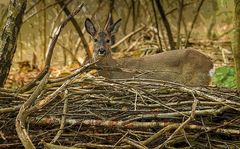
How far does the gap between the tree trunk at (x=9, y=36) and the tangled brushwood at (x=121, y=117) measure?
2.61ft

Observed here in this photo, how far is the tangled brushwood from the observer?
13.0ft

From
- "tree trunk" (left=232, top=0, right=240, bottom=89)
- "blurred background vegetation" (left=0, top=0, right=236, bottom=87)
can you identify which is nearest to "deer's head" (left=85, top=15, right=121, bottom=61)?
"blurred background vegetation" (left=0, top=0, right=236, bottom=87)

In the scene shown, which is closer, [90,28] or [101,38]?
[101,38]

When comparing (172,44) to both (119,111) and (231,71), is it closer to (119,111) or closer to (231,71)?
(231,71)

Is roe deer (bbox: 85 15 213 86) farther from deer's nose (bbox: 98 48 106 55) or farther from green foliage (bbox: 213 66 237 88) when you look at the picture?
green foliage (bbox: 213 66 237 88)

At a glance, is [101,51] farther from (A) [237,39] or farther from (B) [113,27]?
(A) [237,39]

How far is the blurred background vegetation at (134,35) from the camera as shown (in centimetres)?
1148

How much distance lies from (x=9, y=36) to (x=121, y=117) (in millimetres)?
1622

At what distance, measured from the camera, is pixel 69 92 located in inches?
177

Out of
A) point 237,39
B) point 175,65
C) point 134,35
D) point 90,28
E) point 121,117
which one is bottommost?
point 121,117

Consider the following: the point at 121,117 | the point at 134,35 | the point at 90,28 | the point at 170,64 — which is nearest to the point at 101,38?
the point at 90,28

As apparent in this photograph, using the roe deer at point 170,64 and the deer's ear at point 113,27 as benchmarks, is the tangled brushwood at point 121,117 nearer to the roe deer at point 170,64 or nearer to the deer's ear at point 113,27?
the roe deer at point 170,64

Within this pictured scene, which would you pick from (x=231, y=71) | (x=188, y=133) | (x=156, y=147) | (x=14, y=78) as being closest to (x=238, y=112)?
(x=188, y=133)

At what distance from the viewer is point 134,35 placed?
14414 millimetres
